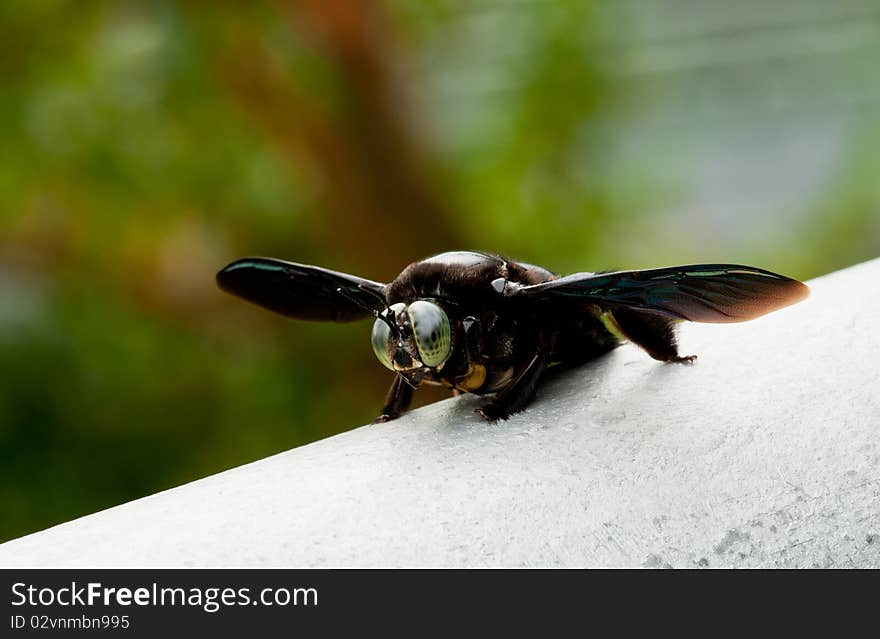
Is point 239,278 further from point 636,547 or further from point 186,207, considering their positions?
point 186,207

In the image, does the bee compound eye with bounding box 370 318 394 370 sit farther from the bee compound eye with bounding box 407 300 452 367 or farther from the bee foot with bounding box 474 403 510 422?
the bee foot with bounding box 474 403 510 422

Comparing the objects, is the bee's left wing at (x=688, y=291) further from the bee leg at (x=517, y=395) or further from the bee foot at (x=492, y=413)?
the bee foot at (x=492, y=413)

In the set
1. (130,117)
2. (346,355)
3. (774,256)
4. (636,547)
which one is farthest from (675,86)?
(636,547)

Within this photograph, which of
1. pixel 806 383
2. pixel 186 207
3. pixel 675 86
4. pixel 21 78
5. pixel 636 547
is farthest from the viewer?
pixel 675 86

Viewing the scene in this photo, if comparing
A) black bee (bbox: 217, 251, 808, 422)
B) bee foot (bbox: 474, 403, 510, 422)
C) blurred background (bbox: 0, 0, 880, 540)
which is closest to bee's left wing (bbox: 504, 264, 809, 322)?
black bee (bbox: 217, 251, 808, 422)

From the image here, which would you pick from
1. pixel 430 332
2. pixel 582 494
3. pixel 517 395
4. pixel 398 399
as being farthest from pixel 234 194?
pixel 582 494

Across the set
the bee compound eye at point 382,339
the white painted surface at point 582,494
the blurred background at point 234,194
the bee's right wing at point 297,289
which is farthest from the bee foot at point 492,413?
the blurred background at point 234,194
